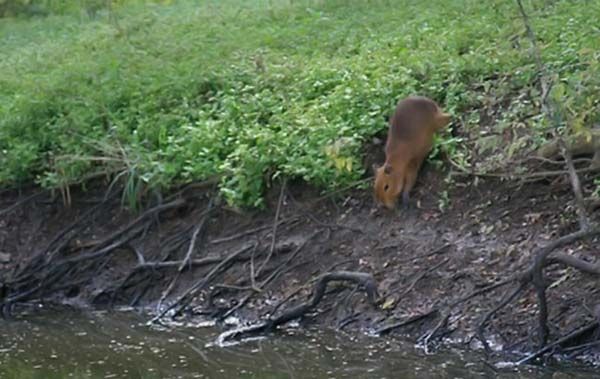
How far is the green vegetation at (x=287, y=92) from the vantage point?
37.1 ft

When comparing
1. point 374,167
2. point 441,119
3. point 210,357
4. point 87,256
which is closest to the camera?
point 210,357

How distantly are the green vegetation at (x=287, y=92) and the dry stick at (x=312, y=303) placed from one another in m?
1.02

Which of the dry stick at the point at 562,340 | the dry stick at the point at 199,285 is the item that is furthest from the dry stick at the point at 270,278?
the dry stick at the point at 562,340

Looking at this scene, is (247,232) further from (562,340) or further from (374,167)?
(562,340)

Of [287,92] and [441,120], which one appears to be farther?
[287,92]

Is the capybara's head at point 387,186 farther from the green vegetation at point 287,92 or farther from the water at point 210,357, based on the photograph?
the water at point 210,357

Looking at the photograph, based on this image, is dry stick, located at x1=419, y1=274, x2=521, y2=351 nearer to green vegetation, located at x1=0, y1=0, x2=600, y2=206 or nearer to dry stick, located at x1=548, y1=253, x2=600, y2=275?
dry stick, located at x1=548, y1=253, x2=600, y2=275

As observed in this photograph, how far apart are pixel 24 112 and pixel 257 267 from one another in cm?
334

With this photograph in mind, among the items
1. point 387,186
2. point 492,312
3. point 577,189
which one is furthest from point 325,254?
point 577,189

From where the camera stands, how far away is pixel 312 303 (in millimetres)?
10500

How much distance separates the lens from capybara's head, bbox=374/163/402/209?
11.0 meters

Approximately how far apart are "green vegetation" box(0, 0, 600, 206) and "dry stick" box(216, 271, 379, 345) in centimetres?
102

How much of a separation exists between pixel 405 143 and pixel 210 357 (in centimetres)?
234

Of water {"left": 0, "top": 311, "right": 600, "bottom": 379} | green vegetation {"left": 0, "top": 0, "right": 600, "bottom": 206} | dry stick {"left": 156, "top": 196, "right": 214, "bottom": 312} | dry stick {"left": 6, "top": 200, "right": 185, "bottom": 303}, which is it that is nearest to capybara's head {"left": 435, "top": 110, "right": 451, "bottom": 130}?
green vegetation {"left": 0, "top": 0, "right": 600, "bottom": 206}
